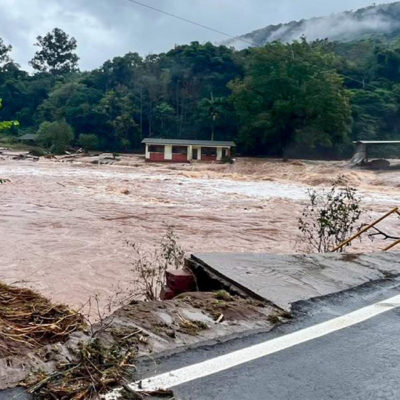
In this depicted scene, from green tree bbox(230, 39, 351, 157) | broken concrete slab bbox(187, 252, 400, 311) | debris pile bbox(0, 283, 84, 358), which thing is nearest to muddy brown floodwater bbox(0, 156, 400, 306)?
broken concrete slab bbox(187, 252, 400, 311)

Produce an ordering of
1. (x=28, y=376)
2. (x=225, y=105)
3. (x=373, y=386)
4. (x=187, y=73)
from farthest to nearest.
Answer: (x=187, y=73) → (x=225, y=105) → (x=373, y=386) → (x=28, y=376)

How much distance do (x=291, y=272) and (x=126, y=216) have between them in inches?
483

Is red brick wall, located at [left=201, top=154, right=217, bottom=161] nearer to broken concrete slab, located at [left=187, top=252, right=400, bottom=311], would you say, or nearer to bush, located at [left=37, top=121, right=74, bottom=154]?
bush, located at [left=37, top=121, right=74, bottom=154]

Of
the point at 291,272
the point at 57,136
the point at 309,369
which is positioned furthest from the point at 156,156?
the point at 309,369

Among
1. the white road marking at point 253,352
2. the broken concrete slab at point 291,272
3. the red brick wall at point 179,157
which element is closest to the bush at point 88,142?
the red brick wall at point 179,157

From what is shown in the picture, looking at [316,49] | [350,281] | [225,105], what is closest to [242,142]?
[225,105]

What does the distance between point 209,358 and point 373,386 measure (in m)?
0.71

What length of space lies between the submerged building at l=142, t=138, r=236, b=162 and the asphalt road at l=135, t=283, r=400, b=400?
4005cm

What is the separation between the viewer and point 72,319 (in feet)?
8.66

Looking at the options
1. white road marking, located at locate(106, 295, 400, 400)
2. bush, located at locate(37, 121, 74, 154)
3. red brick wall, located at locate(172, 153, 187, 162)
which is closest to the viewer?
white road marking, located at locate(106, 295, 400, 400)

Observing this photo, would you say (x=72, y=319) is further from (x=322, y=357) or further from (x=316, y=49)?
(x=316, y=49)

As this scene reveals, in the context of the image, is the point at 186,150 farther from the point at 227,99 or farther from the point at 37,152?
the point at 37,152

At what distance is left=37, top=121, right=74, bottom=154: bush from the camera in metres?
47.9

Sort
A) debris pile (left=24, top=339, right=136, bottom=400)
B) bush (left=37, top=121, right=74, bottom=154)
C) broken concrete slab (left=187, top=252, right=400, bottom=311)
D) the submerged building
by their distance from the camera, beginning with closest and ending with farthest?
debris pile (left=24, top=339, right=136, bottom=400)
broken concrete slab (left=187, top=252, right=400, bottom=311)
the submerged building
bush (left=37, top=121, right=74, bottom=154)
